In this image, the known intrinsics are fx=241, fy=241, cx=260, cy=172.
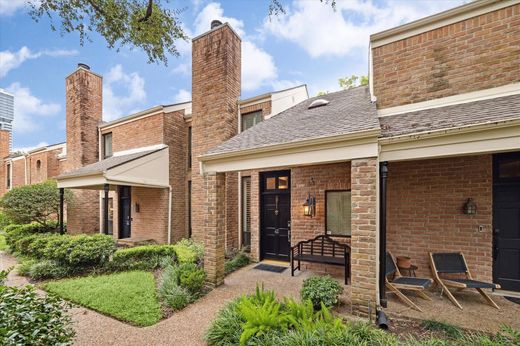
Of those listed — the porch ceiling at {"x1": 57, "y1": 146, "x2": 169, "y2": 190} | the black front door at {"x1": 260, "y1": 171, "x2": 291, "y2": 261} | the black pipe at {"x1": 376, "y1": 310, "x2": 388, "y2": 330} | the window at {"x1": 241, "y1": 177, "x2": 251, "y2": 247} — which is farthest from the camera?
the window at {"x1": 241, "y1": 177, "x2": 251, "y2": 247}

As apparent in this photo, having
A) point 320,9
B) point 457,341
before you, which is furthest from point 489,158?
point 320,9

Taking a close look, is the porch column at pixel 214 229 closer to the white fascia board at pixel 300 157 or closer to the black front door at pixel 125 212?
the white fascia board at pixel 300 157

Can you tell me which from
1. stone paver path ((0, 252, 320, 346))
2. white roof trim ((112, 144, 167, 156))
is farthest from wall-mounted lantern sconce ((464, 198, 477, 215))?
white roof trim ((112, 144, 167, 156))

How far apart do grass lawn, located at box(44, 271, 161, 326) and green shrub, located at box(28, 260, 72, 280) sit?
0.50 meters

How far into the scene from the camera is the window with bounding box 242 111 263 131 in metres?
9.30

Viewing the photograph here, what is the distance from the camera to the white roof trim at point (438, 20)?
489 cm

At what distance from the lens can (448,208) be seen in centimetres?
550

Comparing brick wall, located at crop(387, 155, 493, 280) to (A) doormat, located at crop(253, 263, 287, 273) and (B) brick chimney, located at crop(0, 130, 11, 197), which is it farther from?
(B) brick chimney, located at crop(0, 130, 11, 197)

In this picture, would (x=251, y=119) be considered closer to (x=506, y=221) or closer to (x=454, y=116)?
(x=454, y=116)

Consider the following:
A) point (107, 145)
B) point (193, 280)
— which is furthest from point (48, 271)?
point (107, 145)

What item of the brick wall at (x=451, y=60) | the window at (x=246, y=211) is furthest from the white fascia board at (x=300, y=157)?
the window at (x=246, y=211)

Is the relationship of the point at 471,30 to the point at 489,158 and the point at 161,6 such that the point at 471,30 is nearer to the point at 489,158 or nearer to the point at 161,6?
the point at 489,158

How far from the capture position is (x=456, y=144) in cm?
386

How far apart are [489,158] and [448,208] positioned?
4.40ft
